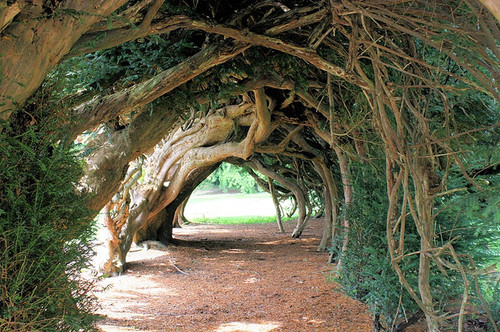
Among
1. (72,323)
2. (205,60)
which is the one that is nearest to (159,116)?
(205,60)

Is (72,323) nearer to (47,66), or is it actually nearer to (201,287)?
(47,66)

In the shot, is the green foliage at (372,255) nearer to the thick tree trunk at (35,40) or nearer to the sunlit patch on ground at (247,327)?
the sunlit patch on ground at (247,327)

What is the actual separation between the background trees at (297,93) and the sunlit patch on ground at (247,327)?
128 centimetres

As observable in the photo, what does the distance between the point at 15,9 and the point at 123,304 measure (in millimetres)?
5661

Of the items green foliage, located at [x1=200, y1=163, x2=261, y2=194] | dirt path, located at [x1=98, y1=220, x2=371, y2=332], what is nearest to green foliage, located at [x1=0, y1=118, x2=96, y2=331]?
dirt path, located at [x1=98, y1=220, x2=371, y2=332]

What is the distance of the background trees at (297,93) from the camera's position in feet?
8.86

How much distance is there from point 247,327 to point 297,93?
10.6 ft

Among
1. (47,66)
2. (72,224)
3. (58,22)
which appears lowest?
(72,224)

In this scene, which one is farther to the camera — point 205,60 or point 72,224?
point 205,60

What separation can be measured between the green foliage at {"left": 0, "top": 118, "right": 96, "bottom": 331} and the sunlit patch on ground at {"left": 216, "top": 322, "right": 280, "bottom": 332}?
293 centimetres

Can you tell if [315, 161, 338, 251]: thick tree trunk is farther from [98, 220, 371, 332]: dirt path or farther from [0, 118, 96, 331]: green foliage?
[0, 118, 96, 331]: green foliage

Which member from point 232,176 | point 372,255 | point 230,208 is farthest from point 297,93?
point 230,208

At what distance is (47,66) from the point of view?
2688mm

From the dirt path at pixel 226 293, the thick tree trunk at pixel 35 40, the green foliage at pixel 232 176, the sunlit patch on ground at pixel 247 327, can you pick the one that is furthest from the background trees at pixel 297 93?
the green foliage at pixel 232 176
